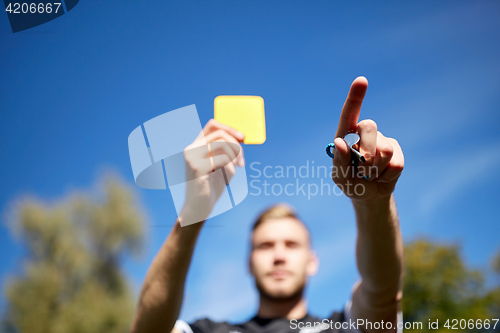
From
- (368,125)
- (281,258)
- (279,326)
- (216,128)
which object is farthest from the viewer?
(281,258)

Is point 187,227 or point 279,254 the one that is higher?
point 187,227

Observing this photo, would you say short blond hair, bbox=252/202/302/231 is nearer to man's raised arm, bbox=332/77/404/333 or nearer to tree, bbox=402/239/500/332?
man's raised arm, bbox=332/77/404/333

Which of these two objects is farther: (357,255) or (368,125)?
(357,255)

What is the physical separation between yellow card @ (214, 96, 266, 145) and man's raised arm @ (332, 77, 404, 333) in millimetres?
978

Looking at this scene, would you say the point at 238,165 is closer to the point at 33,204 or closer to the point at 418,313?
the point at 33,204

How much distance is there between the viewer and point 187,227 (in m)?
2.68

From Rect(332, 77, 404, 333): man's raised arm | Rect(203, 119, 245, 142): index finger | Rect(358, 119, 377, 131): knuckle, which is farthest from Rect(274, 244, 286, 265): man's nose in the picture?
Rect(358, 119, 377, 131): knuckle

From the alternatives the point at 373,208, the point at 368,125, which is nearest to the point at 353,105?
the point at 368,125

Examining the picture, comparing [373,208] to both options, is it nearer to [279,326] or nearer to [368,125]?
[368,125]

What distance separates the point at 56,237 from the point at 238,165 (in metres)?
22.3

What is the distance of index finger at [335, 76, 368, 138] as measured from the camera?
1.98 meters

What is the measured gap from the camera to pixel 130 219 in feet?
75.9

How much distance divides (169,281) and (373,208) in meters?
1.62

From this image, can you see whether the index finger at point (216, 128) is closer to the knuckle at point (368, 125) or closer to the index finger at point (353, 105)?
the index finger at point (353, 105)
